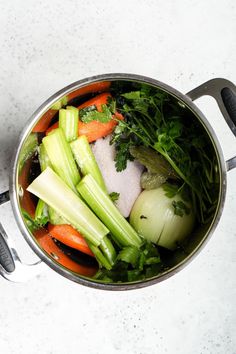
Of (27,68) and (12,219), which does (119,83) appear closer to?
(27,68)

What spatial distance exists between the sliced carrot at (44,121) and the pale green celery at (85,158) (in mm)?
62

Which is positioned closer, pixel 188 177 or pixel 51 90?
pixel 188 177

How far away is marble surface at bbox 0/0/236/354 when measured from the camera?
1.26m

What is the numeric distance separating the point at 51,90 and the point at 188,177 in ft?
1.22

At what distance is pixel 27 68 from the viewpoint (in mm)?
1262

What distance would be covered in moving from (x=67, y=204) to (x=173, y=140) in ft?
0.80

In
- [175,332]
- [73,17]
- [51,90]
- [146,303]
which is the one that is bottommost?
[175,332]

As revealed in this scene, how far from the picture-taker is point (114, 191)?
3.86 ft

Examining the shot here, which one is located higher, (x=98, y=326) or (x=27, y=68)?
(x=27, y=68)

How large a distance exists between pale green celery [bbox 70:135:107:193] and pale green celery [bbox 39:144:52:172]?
54 mm

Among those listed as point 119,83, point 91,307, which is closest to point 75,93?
point 119,83

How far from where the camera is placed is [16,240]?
1253 mm

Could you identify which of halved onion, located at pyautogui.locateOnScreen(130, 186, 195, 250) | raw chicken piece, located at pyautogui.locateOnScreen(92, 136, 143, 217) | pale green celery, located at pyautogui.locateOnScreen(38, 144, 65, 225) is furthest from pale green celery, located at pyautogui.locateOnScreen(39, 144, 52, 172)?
halved onion, located at pyautogui.locateOnScreen(130, 186, 195, 250)

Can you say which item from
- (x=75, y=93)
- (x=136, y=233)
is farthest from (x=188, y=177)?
(x=75, y=93)
